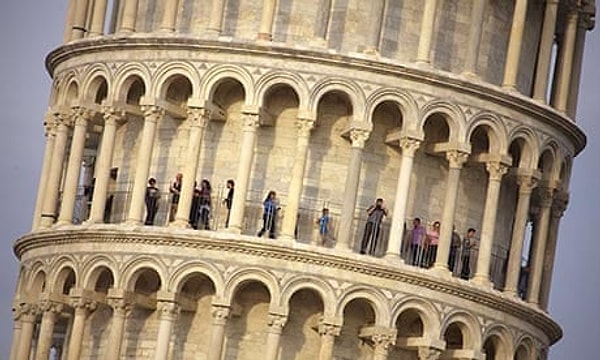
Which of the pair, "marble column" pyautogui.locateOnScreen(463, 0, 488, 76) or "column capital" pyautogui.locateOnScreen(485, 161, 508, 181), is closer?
"column capital" pyautogui.locateOnScreen(485, 161, 508, 181)

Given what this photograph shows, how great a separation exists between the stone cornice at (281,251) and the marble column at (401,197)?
0.44 meters

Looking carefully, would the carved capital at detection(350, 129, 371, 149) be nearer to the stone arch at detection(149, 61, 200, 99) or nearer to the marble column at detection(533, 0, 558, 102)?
the stone arch at detection(149, 61, 200, 99)

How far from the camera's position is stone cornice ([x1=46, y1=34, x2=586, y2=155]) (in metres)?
73.7

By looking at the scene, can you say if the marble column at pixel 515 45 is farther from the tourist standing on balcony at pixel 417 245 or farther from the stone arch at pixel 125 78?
the stone arch at pixel 125 78

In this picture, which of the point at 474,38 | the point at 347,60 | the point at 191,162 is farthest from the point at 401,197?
the point at 191,162

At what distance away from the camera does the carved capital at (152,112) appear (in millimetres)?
74500

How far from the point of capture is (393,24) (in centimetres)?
7562

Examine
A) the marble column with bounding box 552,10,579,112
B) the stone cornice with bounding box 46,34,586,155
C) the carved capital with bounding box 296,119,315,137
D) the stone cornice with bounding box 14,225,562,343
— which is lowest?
the stone cornice with bounding box 14,225,562,343

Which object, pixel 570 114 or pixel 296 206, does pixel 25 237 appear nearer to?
pixel 296 206

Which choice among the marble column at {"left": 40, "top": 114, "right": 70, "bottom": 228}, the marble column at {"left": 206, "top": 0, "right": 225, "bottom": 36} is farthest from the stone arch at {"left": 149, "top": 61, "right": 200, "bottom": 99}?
the marble column at {"left": 40, "top": 114, "right": 70, "bottom": 228}

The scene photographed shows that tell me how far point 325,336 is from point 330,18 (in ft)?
25.2

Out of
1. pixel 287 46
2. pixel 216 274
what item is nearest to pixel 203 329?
pixel 216 274

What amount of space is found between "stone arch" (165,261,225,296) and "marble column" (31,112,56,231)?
494cm

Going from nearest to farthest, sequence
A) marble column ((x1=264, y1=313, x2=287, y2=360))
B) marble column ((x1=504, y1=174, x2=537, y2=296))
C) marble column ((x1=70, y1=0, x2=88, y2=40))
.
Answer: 1. marble column ((x1=264, y1=313, x2=287, y2=360))
2. marble column ((x1=504, y1=174, x2=537, y2=296))
3. marble column ((x1=70, y1=0, x2=88, y2=40))
